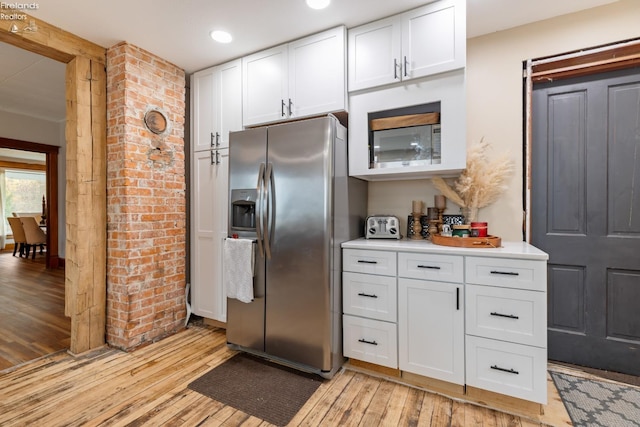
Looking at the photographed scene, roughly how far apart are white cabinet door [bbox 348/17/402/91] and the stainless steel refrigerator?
0.41 meters

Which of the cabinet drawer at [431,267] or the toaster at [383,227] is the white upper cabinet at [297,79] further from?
the cabinet drawer at [431,267]

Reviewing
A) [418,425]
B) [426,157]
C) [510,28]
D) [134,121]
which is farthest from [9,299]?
[510,28]

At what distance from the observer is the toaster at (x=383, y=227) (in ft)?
7.54

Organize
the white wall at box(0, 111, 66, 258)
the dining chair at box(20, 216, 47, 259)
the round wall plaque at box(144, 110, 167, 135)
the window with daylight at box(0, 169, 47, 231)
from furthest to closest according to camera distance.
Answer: the window with daylight at box(0, 169, 47, 231) → the dining chair at box(20, 216, 47, 259) → the white wall at box(0, 111, 66, 258) → the round wall plaque at box(144, 110, 167, 135)

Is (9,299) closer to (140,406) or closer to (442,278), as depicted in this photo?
(140,406)

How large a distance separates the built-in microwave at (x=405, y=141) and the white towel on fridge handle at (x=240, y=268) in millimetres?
1155

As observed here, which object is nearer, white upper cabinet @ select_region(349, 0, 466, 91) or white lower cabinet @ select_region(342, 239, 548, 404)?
white lower cabinet @ select_region(342, 239, 548, 404)

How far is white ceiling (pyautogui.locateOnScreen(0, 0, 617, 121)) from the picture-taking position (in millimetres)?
1989

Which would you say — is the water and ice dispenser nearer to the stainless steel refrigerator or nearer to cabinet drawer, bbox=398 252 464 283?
the stainless steel refrigerator

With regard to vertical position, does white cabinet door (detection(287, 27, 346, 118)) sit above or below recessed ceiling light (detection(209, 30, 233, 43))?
below

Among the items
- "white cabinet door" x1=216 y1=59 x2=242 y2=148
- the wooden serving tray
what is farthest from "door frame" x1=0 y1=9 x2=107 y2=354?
the wooden serving tray

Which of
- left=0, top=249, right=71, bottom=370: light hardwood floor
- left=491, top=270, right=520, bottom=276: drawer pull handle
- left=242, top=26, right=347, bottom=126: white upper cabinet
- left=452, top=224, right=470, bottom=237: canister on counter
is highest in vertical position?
left=242, top=26, right=347, bottom=126: white upper cabinet

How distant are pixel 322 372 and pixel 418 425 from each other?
0.69 m

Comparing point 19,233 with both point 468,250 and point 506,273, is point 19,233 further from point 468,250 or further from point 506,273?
point 506,273
